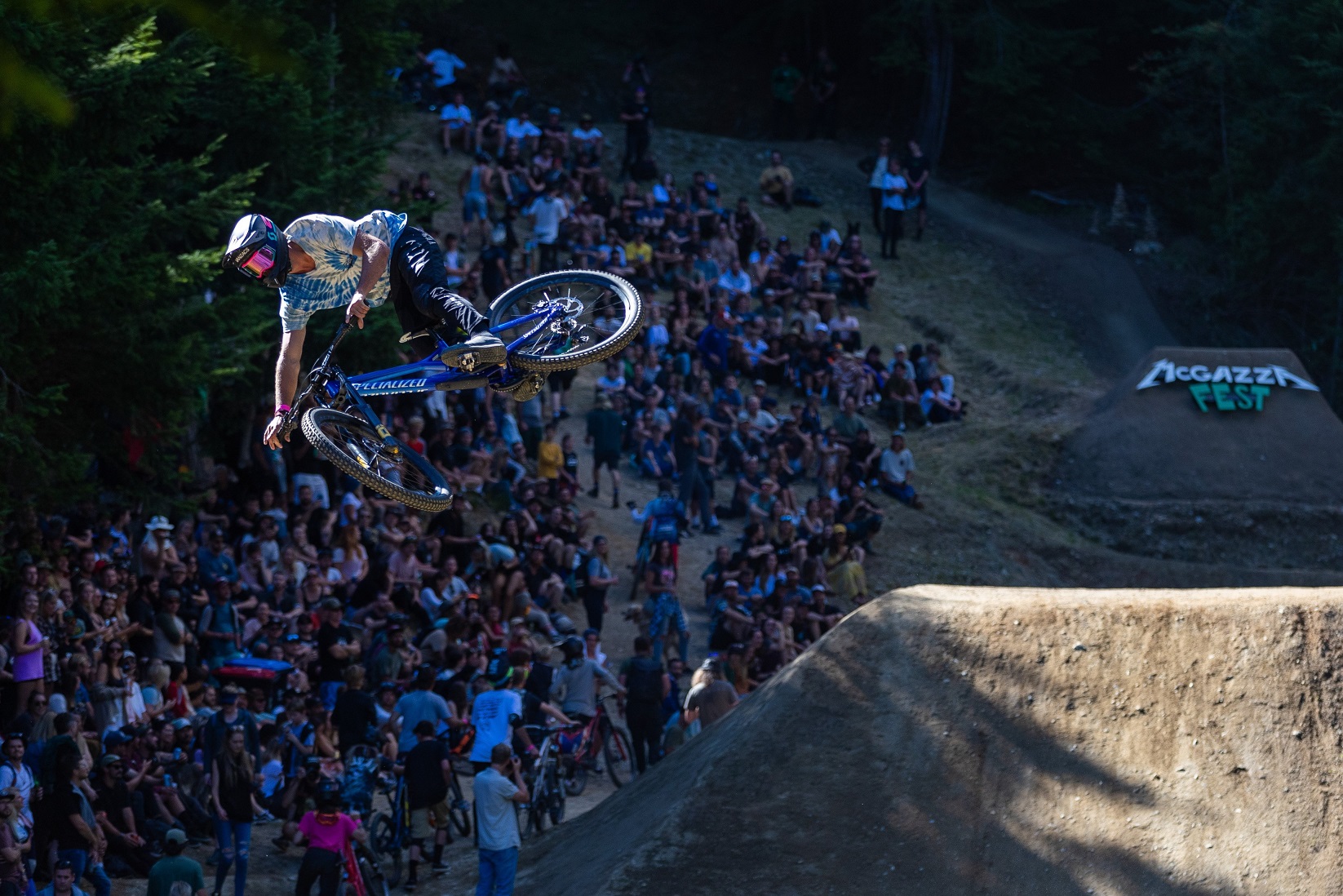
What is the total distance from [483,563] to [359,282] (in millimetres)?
9500

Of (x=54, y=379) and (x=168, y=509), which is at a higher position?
(x=54, y=379)

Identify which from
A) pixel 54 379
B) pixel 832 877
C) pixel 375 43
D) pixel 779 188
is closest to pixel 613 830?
pixel 832 877

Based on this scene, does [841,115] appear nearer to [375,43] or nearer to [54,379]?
[375,43]

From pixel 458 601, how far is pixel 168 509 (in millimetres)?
3174

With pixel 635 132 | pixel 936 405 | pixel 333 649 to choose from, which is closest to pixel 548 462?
pixel 333 649

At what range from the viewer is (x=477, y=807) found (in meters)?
12.8

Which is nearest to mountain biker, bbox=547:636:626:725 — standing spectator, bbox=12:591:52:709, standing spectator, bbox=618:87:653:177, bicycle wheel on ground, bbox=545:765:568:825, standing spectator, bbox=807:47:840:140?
→ bicycle wheel on ground, bbox=545:765:568:825

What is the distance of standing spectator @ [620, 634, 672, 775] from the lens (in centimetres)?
1577

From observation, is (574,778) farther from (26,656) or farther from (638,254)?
(638,254)

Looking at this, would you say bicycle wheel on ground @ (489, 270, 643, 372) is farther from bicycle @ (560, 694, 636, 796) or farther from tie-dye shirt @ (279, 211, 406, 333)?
bicycle @ (560, 694, 636, 796)

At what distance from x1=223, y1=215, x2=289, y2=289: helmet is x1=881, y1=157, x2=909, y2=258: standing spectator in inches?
1070

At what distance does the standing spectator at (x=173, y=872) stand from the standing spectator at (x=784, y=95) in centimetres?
3060

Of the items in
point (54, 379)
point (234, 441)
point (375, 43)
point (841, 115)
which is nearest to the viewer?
point (54, 379)

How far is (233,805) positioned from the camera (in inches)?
504
